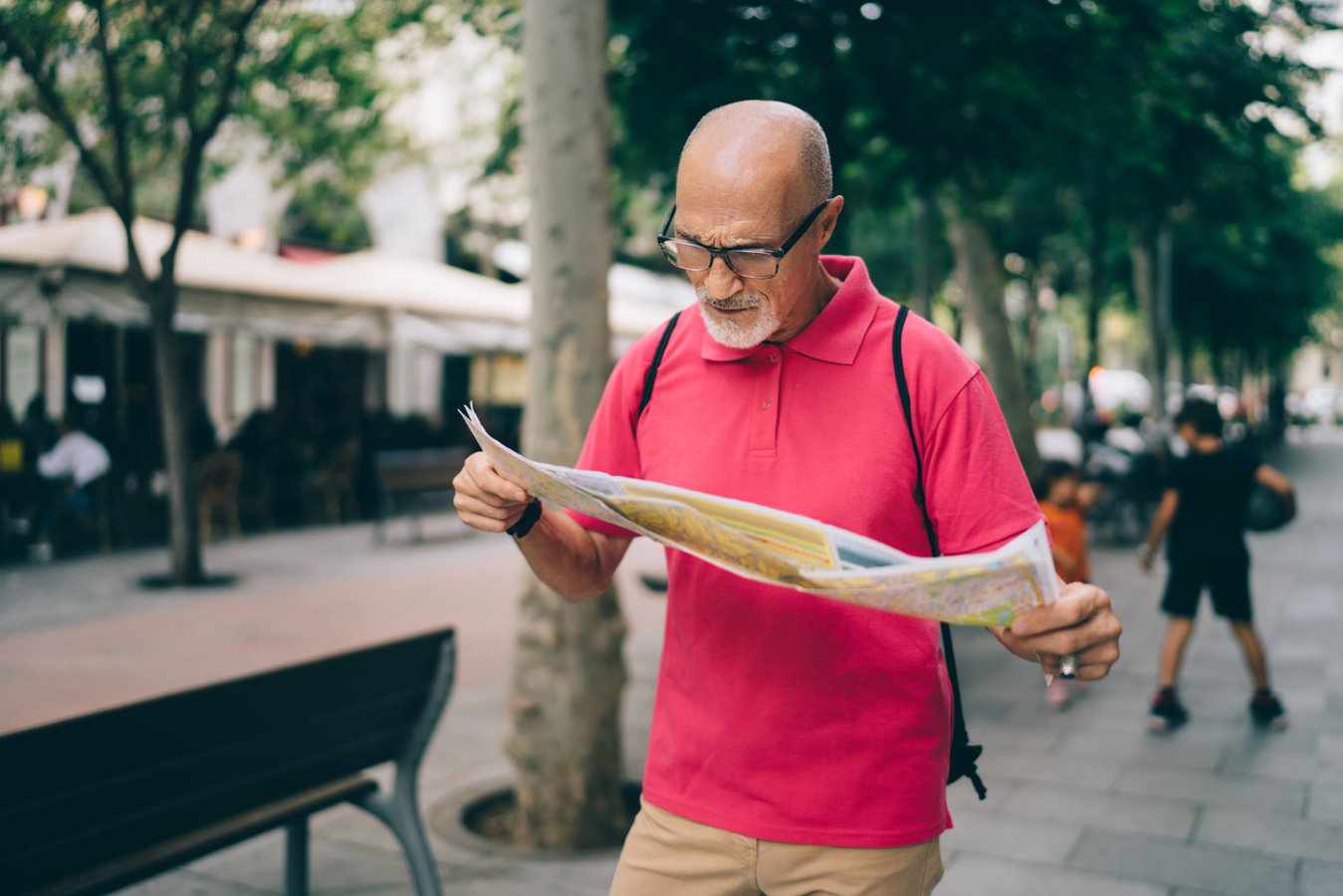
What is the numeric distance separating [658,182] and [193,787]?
5875 mm

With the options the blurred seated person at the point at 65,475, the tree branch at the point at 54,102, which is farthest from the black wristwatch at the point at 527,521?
the blurred seated person at the point at 65,475

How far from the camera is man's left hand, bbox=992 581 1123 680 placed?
150cm

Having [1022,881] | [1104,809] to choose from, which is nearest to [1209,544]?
[1104,809]

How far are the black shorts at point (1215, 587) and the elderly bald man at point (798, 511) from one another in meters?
5.13

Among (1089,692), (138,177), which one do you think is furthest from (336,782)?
(138,177)

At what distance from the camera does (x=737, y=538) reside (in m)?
1.61

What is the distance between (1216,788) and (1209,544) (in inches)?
65.9

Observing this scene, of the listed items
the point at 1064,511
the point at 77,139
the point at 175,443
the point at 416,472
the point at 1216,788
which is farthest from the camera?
the point at 416,472

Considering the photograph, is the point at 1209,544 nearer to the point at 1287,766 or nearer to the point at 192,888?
the point at 1287,766

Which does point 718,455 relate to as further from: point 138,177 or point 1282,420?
point 1282,420

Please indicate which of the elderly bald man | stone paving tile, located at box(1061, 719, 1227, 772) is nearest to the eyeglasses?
the elderly bald man

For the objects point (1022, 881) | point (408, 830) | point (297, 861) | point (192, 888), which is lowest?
point (192, 888)

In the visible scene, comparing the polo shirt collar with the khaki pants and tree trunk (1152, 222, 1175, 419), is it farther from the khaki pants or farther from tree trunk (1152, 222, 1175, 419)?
tree trunk (1152, 222, 1175, 419)

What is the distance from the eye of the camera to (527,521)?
1962mm
